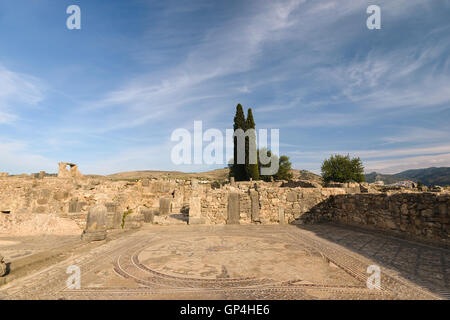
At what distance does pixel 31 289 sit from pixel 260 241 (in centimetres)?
556

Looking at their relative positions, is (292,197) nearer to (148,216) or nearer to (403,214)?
(403,214)

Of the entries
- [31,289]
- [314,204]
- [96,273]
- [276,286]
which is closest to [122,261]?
[96,273]

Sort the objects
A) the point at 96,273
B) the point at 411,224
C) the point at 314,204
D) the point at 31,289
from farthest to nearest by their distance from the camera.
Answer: the point at 314,204
the point at 411,224
the point at 96,273
the point at 31,289

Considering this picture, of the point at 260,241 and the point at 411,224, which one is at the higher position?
the point at 411,224

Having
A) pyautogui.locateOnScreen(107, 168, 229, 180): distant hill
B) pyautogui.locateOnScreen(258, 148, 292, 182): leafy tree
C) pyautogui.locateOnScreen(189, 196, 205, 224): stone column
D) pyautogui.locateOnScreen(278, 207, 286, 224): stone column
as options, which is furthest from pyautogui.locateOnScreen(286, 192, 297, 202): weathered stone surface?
pyautogui.locateOnScreen(107, 168, 229, 180): distant hill

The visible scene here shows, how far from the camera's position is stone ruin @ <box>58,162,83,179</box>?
21.8 m

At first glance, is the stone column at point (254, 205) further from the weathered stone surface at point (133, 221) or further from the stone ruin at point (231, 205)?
the weathered stone surface at point (133, 221)

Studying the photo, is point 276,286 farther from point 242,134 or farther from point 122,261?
point 242,134

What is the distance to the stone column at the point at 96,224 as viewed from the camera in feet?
23.1

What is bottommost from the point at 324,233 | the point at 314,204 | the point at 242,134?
the point at 324,233

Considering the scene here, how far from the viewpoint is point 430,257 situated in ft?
Answer: 15.7

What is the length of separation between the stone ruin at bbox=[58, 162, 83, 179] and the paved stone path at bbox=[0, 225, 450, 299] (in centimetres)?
1969

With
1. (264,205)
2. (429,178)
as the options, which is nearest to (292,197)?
(264,205)

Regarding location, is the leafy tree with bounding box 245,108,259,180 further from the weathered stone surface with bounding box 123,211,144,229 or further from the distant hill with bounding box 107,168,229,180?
the weathered stone surface with bounding box 123,211,144,229
